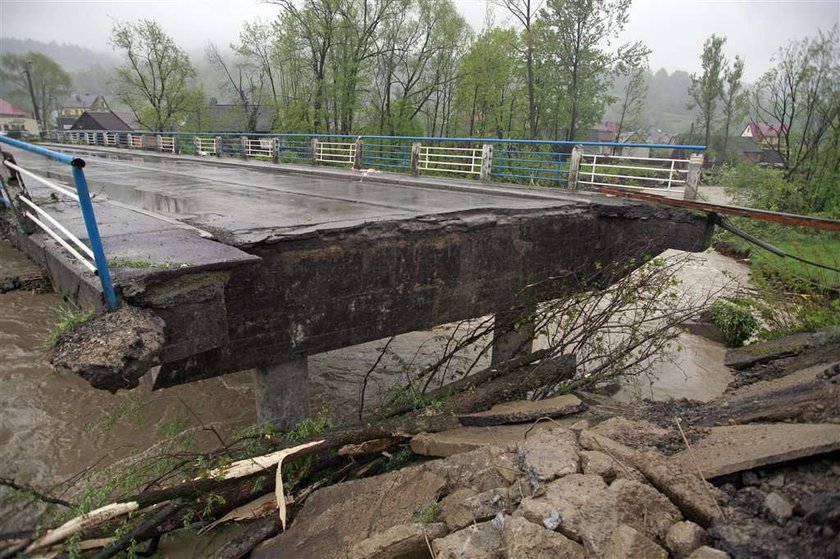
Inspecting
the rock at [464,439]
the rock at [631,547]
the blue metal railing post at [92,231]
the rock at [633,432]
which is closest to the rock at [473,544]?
the rock at [631,547]

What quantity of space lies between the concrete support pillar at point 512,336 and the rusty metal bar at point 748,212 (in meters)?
2.58

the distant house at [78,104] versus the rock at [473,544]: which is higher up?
the distant house at [78,104]

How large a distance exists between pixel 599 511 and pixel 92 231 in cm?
311

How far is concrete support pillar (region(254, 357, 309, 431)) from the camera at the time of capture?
4422 millimetres

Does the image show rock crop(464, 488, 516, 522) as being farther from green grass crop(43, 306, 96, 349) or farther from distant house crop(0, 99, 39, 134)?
distant house crop(0, 99, 39, 134)

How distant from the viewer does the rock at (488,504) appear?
259cm

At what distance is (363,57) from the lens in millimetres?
27859

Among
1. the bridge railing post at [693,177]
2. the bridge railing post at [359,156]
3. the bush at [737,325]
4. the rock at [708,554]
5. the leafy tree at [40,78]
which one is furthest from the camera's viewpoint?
the leafy tree at [40,78]

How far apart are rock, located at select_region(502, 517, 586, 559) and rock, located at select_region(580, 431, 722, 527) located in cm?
63

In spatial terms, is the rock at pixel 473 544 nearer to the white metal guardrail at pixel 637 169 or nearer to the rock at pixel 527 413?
the rock at pixel 527 413

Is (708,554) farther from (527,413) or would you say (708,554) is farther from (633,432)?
(527,413)

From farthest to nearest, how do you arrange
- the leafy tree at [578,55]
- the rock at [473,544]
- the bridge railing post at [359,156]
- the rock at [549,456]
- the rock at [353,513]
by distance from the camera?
the leafy tree at [578,55], the bridge railing post at [359,156], the rock at [353,513], the rock at [549,456], the rock at [473,544]

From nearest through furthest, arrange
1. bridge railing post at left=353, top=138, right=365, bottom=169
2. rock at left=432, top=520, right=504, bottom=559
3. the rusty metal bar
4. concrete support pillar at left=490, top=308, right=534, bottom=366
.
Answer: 1. rock at left=432, top=520, right=504, bottom=559
2. the rusty metal bar
3. concrete support pillar at left=490, top=308, right=534, bottom=366
4. bridge railing post at left=353, top=138, right=365, bottom=169

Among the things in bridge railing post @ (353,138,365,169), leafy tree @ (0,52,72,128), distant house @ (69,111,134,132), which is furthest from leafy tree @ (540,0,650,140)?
leafy tree @ (0,52,72,128)
